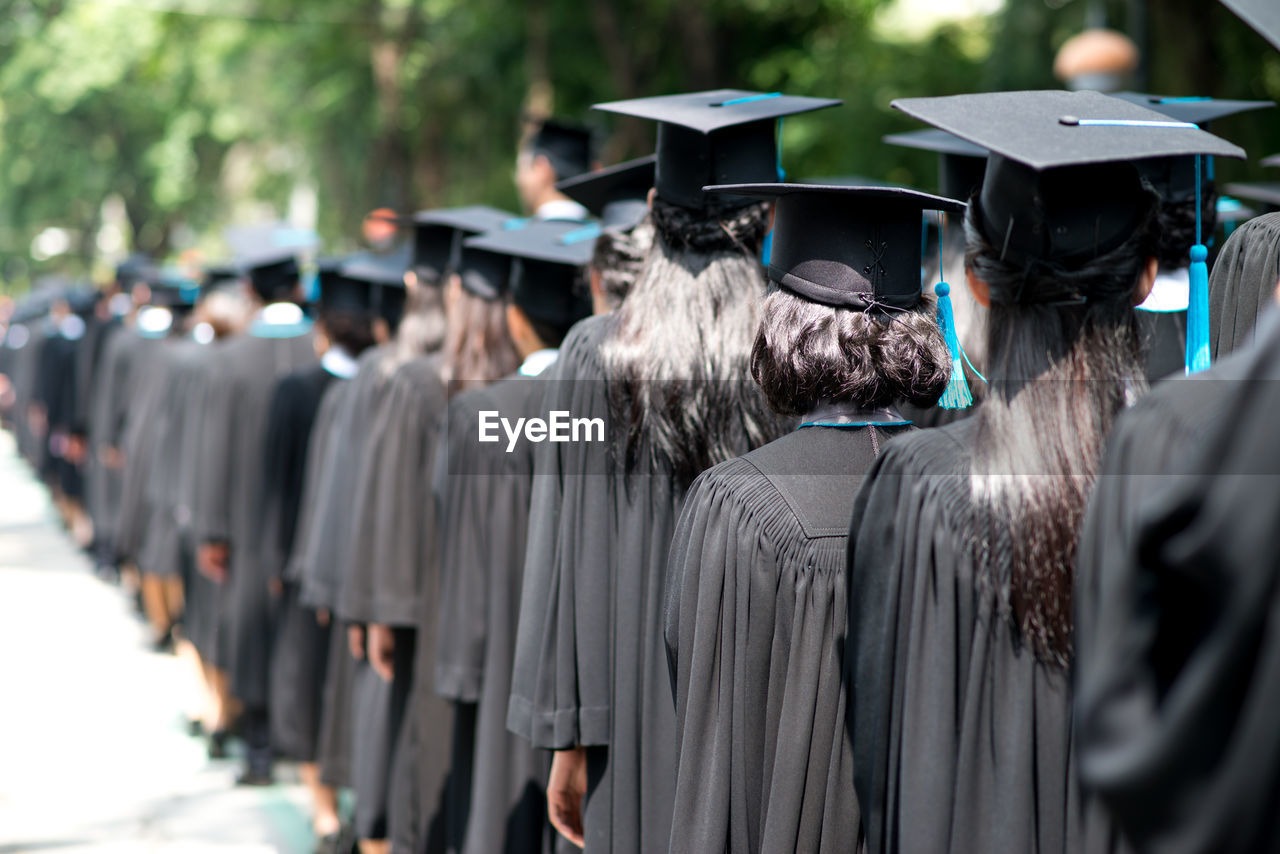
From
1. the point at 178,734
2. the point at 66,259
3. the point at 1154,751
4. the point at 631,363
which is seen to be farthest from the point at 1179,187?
the point at 66,259

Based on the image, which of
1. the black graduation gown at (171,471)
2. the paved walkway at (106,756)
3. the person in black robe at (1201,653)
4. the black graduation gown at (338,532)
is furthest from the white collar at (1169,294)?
the black graduation gown at (171,471)

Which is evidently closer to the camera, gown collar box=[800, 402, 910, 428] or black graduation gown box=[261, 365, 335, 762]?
gown collar box=[800, 402, 910, 428]

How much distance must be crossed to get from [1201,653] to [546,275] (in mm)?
2551

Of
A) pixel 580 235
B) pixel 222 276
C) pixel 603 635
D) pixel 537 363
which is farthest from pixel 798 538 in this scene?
pixel 222 276

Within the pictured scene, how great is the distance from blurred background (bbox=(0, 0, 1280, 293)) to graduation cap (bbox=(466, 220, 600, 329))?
443cm

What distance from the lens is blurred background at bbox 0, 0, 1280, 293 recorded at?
9.27 meters

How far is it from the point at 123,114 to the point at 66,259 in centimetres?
739

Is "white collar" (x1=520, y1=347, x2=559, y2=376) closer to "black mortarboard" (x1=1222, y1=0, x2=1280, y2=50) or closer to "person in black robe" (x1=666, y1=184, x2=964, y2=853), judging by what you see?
"person in black robe" (x1=666, y1=184, x2=964, y2=853)

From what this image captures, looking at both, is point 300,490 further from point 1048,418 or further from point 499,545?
point 1048,418

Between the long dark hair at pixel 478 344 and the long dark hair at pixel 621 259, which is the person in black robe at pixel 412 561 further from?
the long dark hair at pixel 621 259

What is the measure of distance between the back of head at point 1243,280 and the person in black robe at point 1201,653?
4.89 feet

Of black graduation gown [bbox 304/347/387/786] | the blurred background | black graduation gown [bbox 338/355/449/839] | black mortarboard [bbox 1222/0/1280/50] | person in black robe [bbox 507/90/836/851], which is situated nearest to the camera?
black mortarboard [bbox 1222/0/1280/50]

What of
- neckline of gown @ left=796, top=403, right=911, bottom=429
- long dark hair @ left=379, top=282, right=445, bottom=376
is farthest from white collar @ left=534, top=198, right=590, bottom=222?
neckline of gown @ left=796, top=403, right=911, bottom=429

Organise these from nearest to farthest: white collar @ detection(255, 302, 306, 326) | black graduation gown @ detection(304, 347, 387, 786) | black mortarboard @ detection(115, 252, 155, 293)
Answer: black graduation gown @ detection(304, 347, 387, 786) → white collar @ detection(255, 302, 306, 326) → black mortarboard @ detection(115, 252, 155, 293)
